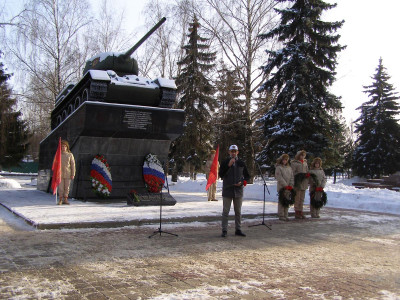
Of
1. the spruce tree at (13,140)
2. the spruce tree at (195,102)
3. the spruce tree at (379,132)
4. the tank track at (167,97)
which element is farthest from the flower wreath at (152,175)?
the spruce tree at (379,132)

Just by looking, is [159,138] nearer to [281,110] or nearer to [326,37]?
[281,110]

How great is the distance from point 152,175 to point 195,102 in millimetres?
16291

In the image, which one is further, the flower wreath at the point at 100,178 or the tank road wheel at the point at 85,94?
the tank road wheel at the point at 85,94

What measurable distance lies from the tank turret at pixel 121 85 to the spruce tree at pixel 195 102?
13630 mm

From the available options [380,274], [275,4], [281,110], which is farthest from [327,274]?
[275,4]

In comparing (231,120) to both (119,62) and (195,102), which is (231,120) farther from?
(119,62)

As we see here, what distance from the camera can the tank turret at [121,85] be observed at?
11.7m

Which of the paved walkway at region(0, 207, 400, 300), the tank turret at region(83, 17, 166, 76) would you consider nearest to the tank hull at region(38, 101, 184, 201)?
the tank turret at region(83, 17, 166, 76)

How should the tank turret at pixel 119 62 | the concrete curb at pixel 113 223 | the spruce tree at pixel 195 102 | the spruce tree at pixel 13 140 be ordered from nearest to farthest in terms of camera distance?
the concrete curb at pixel 113 223 < the tank turret at pixel 119 62 < the spruce tree at pixel 195 102 < the spruce tree at pixel 13 140

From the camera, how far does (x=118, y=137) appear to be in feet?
40.4

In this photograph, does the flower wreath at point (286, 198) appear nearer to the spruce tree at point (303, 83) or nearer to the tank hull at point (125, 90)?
the tank hull at point (125, 90)

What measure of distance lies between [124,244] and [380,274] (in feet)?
12.1

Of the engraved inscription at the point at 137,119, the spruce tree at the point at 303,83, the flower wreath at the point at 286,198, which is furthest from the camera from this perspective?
the spruce tree at the point at 303,83

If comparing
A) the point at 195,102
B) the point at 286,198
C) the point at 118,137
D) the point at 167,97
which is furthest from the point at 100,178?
the point at 195,102
